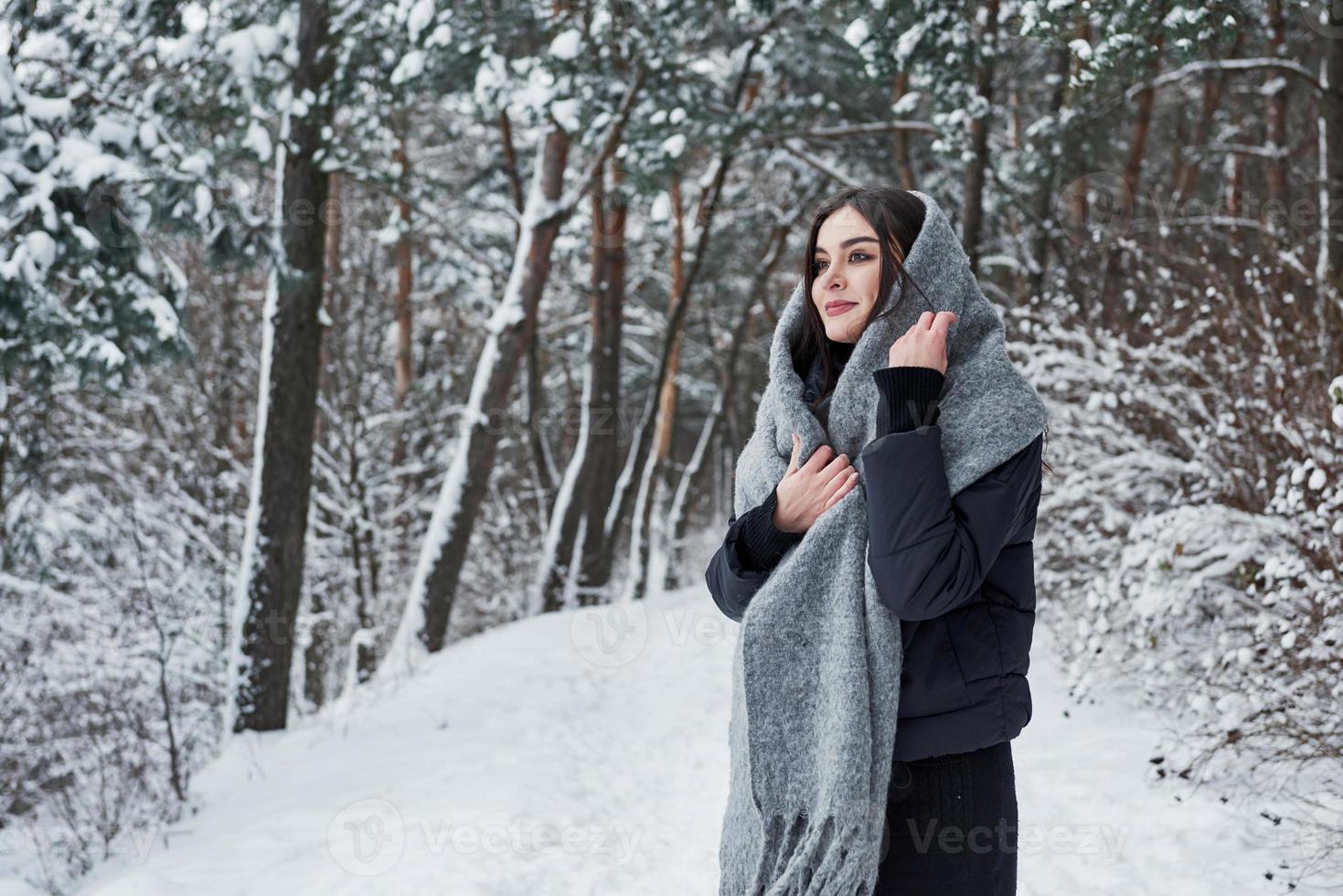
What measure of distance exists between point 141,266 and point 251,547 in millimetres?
2217

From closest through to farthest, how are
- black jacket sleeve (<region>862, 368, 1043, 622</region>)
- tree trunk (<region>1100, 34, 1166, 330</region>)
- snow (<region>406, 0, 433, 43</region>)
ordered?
black jacket sleeve (<region>862, 368, 1043, 622</region>) → tree trunk (<region>1100, 34, 1166, 330</region>) → snow (<region>406, 0, 433, 43</region>)

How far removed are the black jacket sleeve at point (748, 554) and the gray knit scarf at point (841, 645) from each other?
0.14 feet

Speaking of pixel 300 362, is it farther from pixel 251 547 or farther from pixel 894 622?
pixel 894 622

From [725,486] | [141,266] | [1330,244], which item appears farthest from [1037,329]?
[725,486]

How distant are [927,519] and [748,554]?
435mm

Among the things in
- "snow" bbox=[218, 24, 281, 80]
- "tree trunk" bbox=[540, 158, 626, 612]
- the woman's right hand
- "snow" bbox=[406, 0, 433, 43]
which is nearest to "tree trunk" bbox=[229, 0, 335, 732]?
"snow" bbox=[406, 0, 433, 43]

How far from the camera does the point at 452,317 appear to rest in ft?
50.3

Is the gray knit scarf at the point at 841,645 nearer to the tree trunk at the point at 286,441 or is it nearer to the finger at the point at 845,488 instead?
the finger at the point at 845,488

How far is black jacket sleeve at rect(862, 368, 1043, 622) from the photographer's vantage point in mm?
1555

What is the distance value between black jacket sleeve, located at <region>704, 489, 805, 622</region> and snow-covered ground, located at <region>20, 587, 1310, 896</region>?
237 cm

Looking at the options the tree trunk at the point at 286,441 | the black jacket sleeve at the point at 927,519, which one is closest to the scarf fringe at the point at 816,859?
the black jacket sleeve at the point at 927,519

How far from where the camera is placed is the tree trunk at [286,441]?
685 centimetres

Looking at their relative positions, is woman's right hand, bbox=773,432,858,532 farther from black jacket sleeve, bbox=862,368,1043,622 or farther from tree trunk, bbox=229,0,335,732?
tree trunk, bbox=229,0,335,732

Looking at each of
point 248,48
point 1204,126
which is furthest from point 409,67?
point 1204,126
